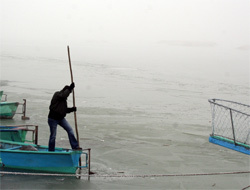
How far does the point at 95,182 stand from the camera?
349 inches

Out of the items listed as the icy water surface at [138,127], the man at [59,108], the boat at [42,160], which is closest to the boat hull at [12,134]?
the icy water surface at [138,127]

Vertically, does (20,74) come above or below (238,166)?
above

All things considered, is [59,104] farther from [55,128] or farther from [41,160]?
[41,160]

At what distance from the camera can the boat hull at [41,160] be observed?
29.1ft

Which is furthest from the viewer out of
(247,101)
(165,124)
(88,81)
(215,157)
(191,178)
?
(88,81)

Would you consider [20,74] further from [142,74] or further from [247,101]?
[247,101]

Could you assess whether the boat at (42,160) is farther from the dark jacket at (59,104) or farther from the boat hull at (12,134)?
the boat hull at (12,134)

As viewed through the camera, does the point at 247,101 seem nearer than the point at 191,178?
No

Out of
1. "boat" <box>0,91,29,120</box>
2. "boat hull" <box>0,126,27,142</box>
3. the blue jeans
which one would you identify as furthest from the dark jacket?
"boat" <box>0,91,29,120</box>

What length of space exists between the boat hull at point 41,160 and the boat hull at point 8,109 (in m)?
6.82

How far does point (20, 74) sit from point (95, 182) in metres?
24.6

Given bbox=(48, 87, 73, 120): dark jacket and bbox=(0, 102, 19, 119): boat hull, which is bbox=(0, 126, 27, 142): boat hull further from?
bbox=(0, 102, 19, 119): boat hull

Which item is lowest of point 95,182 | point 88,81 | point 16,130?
point 95,182

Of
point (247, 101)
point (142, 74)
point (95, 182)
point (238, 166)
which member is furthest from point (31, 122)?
point (142, 74)
